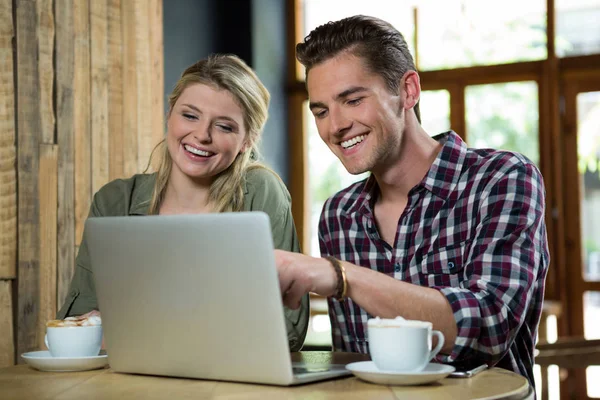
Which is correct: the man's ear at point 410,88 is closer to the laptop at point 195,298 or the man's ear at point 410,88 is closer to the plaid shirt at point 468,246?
the plaid shirt at point 468,246

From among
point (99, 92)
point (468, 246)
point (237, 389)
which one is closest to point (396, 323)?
point (237, 389)

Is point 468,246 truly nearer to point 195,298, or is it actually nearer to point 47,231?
point 195,298

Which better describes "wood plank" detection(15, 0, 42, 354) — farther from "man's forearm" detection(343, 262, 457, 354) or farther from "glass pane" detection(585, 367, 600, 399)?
"glass pane" detection(585, 367, 600, 399)

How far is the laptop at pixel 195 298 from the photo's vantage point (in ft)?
3.64

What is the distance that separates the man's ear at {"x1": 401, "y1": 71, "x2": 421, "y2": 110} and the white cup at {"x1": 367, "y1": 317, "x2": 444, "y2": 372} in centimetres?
82

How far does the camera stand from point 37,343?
2688mm

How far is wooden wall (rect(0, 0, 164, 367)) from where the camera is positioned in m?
2.57

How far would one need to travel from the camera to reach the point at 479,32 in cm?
588

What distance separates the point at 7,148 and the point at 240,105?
32.9 inches

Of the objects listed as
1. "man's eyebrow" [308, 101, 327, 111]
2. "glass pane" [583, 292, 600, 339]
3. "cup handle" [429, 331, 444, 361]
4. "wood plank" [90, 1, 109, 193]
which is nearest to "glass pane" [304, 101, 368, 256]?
"glass pane" [583, 292, 600, 339]

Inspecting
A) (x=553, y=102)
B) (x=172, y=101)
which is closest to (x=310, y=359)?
(x=172, y=101)

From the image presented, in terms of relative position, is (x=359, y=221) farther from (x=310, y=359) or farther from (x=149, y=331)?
(x=149, y=331)

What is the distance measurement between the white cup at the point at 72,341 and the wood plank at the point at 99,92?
1.59m

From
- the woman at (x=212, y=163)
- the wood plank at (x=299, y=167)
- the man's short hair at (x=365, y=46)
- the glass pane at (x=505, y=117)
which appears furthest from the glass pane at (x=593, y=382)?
the man's short hair at (x=365, y=46)
